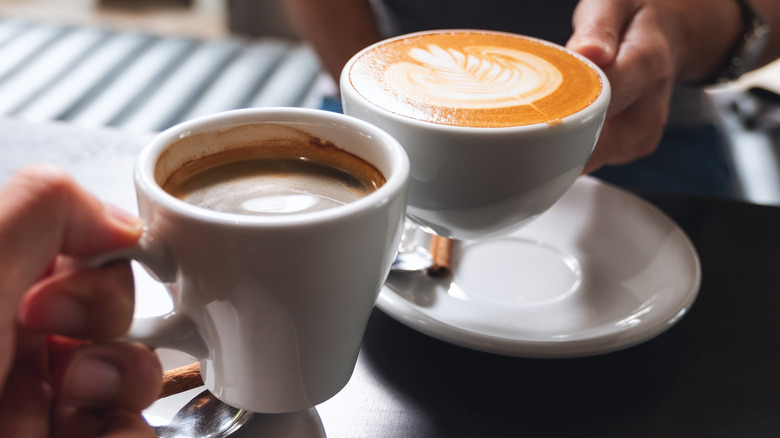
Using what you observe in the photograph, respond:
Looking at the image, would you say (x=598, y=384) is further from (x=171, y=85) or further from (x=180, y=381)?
(x=171, y=85)

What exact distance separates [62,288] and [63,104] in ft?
4.51

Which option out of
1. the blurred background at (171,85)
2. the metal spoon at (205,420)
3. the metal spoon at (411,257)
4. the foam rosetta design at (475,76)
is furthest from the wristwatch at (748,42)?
the metal spoon at (205,420)

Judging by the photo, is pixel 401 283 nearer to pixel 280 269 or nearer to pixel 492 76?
pixel 492 76

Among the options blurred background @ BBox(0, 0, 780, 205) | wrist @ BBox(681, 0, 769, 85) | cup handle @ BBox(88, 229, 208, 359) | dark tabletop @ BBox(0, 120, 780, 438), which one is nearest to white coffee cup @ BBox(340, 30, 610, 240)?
dark tabletop @ BBox(0, 120, 780, 438)

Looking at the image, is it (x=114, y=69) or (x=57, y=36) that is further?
(x=57, y=36)

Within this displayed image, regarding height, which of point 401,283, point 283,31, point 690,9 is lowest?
point 283,31

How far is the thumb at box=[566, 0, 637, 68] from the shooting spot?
28.4 inches

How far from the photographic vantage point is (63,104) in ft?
5.16

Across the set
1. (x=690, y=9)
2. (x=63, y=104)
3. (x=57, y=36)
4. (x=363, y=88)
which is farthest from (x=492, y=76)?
(x=57, y=36)

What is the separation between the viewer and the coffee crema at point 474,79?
1.92 ft

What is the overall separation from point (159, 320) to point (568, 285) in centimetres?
46

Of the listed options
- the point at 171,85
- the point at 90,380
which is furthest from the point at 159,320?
the point at 171,85

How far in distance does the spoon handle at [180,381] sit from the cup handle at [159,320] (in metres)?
0.07

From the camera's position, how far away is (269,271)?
37 cm
